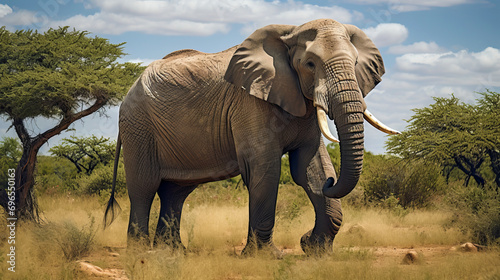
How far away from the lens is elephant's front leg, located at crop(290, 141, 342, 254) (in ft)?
28.7

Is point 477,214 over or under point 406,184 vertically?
under

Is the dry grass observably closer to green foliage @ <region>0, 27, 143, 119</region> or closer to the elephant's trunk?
the elephant's trunk

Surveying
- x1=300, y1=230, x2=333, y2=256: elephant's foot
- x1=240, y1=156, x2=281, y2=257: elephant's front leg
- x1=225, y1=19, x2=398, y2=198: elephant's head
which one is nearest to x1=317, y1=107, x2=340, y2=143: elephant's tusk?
x1=225, y1=19, x2=398, y2=198: elephant's head

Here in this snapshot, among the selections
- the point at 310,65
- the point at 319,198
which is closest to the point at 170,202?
the point at 319,198

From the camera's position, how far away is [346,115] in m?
7.49

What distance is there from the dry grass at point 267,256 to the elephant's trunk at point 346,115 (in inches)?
46.2

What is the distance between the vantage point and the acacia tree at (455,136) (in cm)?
1579

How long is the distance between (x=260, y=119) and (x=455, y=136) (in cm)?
898

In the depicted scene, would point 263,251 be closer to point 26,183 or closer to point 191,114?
point 191,114

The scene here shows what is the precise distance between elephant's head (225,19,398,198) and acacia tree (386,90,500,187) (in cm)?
→ 788

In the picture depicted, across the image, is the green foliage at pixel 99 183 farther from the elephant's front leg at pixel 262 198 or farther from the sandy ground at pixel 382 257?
the elephant's front leg at pixel 262 198

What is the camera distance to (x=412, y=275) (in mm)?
7637

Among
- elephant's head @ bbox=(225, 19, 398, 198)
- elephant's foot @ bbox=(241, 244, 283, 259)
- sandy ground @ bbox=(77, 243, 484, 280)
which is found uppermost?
elephant's head @ bbox=(225, 19, 398, 198)

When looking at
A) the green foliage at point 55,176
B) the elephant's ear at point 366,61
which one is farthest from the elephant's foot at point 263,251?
the green foliage at point 55,176
